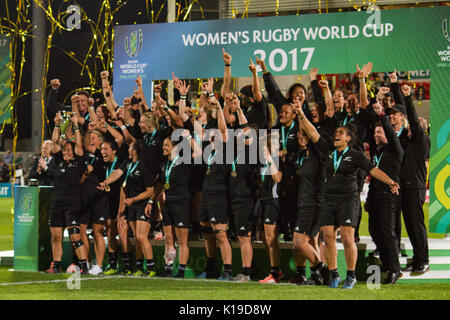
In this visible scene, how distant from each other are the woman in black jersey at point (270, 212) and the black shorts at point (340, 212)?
0.71m

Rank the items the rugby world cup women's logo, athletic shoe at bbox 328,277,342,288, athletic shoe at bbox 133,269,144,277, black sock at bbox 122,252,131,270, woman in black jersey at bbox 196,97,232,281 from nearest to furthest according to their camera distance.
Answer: athletic shoe at bbox 328,277,342,288
woman in black jersey at bbox 196,97,232,281
athletic shoe at bbox 133,269,144,277
black sock at bbox 122,252,131,270
the rugby world cup women's logo

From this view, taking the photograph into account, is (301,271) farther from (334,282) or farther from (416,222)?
(416,222)

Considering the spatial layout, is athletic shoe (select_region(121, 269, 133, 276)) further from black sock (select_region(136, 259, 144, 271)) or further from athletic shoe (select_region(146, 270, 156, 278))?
athletic shoe (select_region(146, 270, 156, 278))

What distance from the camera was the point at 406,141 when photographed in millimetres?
8516

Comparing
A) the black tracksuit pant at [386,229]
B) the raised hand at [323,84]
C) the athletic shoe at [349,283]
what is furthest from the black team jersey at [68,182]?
the black tracksuit pant at [386,229]

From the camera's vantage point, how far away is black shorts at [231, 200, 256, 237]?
26.7ft

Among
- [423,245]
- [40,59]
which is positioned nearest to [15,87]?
[40,59]

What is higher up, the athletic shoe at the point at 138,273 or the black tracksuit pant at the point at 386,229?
the black tracksuit pant at the point at 386,229

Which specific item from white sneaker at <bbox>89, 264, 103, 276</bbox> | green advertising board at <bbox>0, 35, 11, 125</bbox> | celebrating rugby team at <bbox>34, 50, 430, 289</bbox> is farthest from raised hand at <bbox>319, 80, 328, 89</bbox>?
green advertising board at <bbox>0, 35, 11, 125</bbox>

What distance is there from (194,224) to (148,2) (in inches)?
A: 585

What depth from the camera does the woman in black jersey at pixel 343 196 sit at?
7473 millimetres

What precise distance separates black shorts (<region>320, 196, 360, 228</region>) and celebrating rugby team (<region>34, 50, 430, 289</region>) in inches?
0.4

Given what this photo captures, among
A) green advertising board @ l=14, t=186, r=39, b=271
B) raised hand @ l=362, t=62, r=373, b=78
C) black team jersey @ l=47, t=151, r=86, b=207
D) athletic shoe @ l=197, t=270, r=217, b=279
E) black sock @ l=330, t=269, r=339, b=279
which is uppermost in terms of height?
raised hand @ l=362, t=62, r=373, b=78

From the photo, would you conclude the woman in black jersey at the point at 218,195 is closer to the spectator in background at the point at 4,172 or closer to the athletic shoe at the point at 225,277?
the athletic shoe at the point at 225,277
